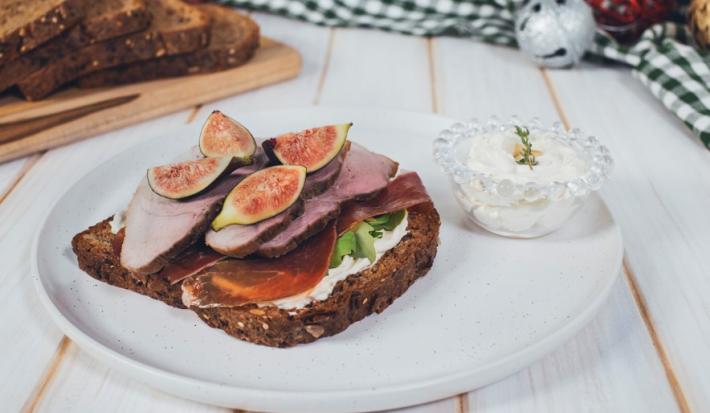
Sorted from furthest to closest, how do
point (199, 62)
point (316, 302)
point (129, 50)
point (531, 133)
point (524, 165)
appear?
point (199, 62) → point (129, 50) → point (531, 133) → point (524, 165) → point (316, 302)

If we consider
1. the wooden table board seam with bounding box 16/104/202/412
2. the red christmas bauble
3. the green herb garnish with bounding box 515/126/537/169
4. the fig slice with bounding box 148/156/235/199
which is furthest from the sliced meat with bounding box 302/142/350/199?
the red christmas bauble

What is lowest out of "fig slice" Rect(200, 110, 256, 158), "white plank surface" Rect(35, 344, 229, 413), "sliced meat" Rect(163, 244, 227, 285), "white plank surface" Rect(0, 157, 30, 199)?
"white plank surface" Rect(0, 157, 30, 199)

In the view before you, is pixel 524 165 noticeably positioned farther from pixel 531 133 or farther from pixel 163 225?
pixel 163 225

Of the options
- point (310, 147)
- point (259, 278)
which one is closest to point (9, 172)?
point (310, 147)

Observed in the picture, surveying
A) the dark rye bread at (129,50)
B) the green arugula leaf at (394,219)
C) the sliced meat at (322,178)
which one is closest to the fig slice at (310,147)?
the sliced meat at (322,178)

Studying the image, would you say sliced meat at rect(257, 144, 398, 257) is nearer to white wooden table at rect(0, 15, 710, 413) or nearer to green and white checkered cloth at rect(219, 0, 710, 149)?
white wooden table at rect(0, 15, 710, 413)

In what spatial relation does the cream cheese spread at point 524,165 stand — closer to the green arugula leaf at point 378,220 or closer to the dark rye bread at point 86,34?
the green arugula leaf at point 378,220

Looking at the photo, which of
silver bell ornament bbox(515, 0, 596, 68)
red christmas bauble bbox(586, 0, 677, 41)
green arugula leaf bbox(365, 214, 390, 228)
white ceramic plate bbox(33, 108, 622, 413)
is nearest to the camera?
white ceramic plate bbox(33, 108, 622, 413)
